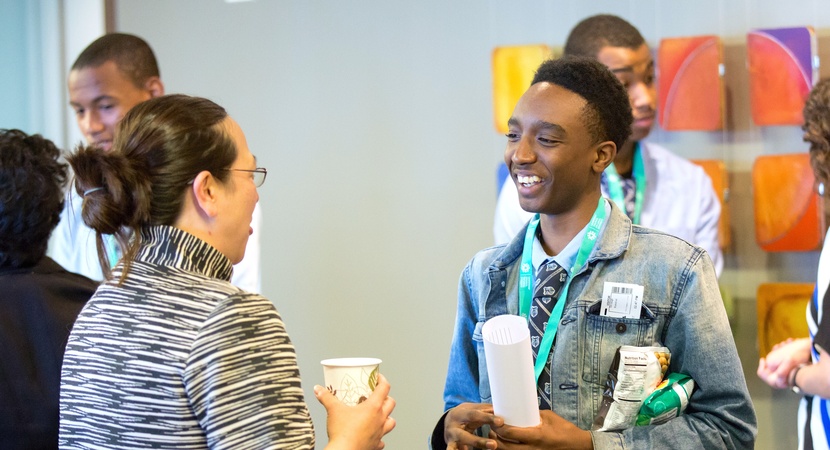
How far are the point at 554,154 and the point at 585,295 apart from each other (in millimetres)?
313

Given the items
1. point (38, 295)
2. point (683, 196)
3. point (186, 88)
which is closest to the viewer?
point (38, 295)

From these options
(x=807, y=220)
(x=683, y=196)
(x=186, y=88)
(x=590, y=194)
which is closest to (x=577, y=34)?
(x=683, y=196)

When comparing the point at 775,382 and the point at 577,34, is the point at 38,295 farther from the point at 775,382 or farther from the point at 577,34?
the point at 577,34

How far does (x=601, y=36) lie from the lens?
3.37 metres

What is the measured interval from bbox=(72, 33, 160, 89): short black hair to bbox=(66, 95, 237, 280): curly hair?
1843 millimetres

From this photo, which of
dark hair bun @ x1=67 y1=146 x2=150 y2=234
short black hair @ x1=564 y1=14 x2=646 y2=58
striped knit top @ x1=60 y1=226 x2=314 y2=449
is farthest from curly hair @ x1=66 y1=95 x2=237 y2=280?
short black hair @ x1=564 y1=14 x2=646 y2=58

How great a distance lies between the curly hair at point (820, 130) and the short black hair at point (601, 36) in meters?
1.03

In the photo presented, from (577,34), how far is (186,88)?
76.1 inches

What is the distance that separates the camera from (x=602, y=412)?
180 cm

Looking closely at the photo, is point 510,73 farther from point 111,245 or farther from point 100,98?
point 111,245

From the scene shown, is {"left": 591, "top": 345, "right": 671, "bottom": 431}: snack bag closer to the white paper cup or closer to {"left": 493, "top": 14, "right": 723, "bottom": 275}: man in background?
the white paper cup

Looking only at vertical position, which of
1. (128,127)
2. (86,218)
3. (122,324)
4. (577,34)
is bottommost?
(122,324)

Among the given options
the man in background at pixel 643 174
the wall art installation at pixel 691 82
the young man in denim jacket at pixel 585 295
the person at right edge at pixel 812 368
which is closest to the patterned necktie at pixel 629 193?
the man in background at pixel 643 174

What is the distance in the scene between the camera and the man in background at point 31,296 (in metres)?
1.90
